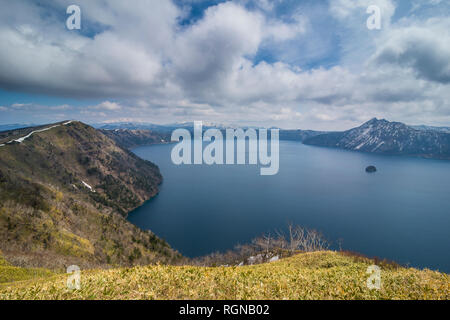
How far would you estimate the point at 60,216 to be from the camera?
83500 mm

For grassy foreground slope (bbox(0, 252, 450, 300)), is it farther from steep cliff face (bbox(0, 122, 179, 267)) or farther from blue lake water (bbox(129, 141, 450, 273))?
blue lake water (bbox(129, 141, 450, 273))

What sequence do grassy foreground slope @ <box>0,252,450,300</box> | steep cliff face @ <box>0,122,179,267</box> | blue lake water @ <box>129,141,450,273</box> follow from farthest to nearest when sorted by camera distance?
blue lake water @ <box>129,141,450,273</box>
steep cliff face @ <box>0,122,179,267</box>
grassy foreground slope @ <box>0,252,450,300</box>

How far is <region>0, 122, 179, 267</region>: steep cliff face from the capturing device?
5841 centimetres

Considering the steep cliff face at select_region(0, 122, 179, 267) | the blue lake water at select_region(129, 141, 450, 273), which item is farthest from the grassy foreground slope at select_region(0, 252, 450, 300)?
the blue lake water at select_region(129, 141, 450, 273)

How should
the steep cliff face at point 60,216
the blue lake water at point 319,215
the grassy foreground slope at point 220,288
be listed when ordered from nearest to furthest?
the grassy foreground slope at point 220,288 → the steep cliff face at point 60,216 → the blue lake water at point 319,215

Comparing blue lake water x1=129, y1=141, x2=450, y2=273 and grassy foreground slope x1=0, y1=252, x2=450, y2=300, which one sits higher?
grassy foreground slope x1=0, y1=252, x2=450, y2=300

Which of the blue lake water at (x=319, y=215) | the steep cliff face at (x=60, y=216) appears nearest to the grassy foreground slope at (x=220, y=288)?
the steep cliff face at (x=60, y=216)

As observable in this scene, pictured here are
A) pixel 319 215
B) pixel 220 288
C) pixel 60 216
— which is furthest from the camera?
pixel 319 215

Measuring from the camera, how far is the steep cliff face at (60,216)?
58.4m

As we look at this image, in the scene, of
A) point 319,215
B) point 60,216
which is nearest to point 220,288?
point 60,216

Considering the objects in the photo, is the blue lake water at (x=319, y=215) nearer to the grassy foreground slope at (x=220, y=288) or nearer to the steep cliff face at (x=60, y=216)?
the steep cliff face at (x=60, y=216)

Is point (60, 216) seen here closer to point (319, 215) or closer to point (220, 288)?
point (220, 288)

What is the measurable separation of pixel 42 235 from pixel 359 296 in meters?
83.8
